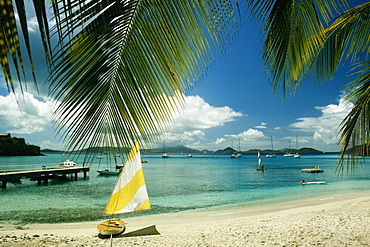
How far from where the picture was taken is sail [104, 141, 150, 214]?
8.02 meters

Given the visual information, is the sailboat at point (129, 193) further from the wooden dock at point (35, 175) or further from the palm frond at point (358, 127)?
the wooden dock at point (35, 175)

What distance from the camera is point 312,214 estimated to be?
40.4 ft

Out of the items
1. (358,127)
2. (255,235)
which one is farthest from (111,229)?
(358,127)

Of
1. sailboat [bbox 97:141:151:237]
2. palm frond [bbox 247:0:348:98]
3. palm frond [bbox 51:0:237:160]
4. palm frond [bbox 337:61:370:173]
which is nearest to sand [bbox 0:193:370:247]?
sailboat [bbox 97:141:151:237]

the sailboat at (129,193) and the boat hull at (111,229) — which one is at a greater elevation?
the sailboat at (129,193)

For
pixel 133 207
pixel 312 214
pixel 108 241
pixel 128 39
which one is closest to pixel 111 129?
pixel 128 39

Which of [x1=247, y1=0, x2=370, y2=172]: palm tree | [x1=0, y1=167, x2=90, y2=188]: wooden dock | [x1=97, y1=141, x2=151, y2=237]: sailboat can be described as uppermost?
[x1=247, y1=0, x2=370, y2=172]: palm tree

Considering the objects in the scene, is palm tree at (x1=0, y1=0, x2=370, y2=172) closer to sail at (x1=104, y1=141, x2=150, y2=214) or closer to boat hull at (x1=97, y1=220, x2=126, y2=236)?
sail at (x1=104, y1=141, x2=150, y2=214)

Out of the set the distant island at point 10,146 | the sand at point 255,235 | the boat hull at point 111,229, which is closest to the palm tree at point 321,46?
the distant island at point 10,146

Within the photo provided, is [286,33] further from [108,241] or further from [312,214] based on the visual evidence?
[312,214]

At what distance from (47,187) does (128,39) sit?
31.1 meters

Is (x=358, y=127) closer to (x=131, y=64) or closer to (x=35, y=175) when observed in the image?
(x=131, y=64)

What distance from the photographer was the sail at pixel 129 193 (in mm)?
8023

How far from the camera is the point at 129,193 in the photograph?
856 cm
